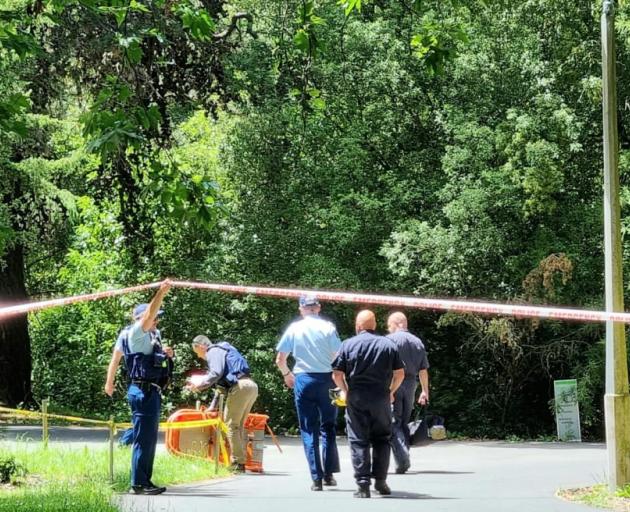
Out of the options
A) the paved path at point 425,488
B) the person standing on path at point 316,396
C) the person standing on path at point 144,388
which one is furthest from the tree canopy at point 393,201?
the person standing on path at point 144,388

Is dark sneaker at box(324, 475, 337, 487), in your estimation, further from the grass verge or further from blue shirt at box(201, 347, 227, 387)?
the grass verge

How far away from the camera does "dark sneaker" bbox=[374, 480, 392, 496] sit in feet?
34.3

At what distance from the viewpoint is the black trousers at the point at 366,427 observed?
10312 mm

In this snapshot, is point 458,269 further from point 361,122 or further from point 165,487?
point 165,487

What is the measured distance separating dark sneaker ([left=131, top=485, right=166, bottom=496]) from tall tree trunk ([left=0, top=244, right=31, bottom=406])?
51.9 ft

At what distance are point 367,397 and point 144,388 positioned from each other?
2.01m

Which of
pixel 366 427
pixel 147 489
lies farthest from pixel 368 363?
pixel 147 489

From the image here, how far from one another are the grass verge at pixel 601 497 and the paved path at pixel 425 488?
0.21m

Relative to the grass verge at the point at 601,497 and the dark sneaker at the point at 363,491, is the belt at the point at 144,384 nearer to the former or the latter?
the dark sneaker at the point at 363,491

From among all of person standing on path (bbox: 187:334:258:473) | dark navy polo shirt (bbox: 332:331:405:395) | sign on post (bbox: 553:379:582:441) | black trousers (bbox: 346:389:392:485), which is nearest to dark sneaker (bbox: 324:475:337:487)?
black trousers (bbox: 346:389:392:485)

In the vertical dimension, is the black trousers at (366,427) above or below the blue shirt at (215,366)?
below

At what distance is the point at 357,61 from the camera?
24375 mm

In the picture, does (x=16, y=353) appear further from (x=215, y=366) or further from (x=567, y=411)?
(x=215, y=366)

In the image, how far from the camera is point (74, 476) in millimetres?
11500
